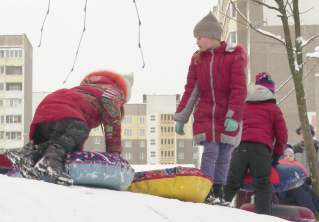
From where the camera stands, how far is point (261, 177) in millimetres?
3699

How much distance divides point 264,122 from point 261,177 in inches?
19.4

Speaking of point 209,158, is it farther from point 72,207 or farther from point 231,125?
point 72,207

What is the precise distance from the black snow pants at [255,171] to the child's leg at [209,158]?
0.61m

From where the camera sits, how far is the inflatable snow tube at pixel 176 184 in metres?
2.81

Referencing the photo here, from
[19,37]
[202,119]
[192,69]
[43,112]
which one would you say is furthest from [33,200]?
[19,37]

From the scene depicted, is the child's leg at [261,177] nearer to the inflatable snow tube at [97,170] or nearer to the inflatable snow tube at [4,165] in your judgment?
the inflatable snow tube at [97,170]

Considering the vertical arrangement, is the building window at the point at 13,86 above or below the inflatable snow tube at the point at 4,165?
above

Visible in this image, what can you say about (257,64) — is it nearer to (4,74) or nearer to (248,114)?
(248,114)

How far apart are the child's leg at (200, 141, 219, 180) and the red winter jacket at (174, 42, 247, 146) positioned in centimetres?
5

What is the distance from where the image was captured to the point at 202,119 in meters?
3.34

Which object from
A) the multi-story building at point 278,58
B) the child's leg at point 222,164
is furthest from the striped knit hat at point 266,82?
the multi-story building at point 278,58

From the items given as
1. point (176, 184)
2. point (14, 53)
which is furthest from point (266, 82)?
point (14, 53)

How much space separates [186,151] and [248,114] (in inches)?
3484

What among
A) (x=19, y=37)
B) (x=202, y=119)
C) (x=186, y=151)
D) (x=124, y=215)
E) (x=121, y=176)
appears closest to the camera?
(x=124, y=215)
